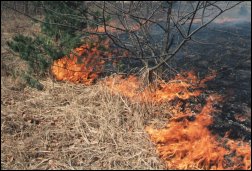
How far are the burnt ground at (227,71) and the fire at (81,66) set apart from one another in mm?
2685

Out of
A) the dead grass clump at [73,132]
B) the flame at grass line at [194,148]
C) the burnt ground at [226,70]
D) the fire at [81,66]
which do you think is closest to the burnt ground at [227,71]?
the burnt ground at [226,70]

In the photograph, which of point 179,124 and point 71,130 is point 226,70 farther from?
point 71,130

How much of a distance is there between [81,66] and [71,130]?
2482mm

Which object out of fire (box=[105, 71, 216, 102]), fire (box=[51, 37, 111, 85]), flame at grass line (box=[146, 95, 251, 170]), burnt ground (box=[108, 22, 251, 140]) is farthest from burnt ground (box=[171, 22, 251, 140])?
fire (box=[51, 37, 111, 85])

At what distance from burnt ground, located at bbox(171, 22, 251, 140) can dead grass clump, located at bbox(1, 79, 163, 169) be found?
5.47 ft

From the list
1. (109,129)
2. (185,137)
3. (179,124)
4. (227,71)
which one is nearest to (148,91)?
(179,124)

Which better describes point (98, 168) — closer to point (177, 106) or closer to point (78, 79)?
Result: point (177, 106)

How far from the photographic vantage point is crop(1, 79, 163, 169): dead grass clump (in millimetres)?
4910

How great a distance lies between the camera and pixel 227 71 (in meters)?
9.65

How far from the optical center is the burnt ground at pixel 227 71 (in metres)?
6.27

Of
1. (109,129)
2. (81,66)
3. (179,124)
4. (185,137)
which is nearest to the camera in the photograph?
(185,137)

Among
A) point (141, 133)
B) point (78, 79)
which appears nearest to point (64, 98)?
point (78, 79)

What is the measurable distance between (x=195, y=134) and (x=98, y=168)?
5.52 ft

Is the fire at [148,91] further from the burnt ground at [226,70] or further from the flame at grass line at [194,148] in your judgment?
the flame at grass line at [194,148]
